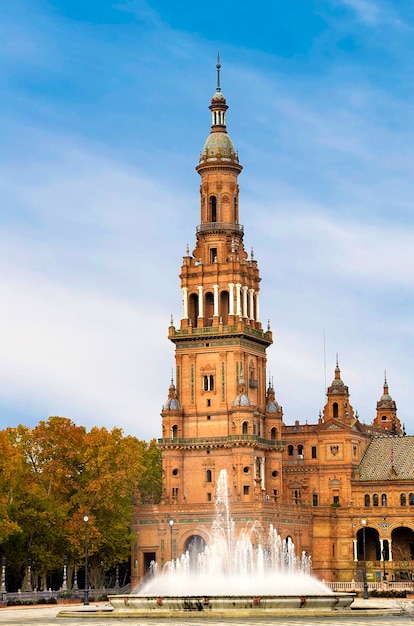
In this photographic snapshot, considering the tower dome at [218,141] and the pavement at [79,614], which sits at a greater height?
the tower dome at [218,141]

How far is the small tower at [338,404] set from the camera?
151375 mm

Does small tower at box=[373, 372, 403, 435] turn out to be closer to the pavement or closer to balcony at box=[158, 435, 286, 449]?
balcony at box=[158, 435, 286, 449]

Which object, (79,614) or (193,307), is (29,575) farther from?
(193,307)

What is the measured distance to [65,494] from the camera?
12575 centimetres

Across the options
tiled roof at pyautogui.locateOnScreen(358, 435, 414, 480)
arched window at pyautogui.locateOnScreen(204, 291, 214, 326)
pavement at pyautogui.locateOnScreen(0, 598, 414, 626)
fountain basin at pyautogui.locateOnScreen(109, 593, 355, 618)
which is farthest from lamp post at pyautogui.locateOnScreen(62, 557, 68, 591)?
tiled roof at pyautogui.locateOnScreen(358, 435, 414, 480)

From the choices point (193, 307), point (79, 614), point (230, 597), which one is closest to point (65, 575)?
point (79, 614)

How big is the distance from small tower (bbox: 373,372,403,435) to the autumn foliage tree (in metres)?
44.2

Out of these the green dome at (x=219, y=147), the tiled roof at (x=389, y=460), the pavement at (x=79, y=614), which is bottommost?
the pavement at (x=79, y=614)

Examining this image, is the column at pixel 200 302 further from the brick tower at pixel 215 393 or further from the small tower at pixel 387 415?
the small tower at pixel 387 415

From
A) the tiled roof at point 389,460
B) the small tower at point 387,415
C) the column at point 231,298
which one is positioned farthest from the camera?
the small tower at point 387,415

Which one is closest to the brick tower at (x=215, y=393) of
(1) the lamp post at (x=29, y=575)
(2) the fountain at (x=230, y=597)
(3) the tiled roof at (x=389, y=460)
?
(3) the tiled roof at (x=389, y=460)

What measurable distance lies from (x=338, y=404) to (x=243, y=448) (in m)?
16.7

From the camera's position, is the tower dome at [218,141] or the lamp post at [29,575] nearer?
the lamp post at [29,575]

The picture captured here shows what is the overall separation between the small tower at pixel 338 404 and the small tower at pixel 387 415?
1799cm
